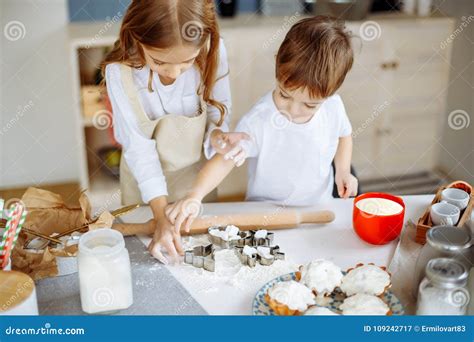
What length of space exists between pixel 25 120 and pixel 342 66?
39.6 inches

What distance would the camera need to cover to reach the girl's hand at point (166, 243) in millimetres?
743

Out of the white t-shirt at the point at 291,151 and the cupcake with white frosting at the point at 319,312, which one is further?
the white t-shirt at the point at 291,151

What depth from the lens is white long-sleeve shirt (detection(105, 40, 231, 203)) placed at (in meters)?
0.81

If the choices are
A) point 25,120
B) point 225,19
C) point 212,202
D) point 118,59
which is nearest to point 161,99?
point 118,59

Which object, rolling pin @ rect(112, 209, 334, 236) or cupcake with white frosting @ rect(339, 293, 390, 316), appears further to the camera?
rolling pin @ rect(112, 209, 334, 236)

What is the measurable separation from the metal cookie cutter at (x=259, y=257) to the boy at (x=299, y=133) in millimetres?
85

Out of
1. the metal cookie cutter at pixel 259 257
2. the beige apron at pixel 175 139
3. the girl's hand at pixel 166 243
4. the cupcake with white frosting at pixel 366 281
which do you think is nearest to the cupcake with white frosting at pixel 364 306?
the cupcake with white frosting at pixel 366 281

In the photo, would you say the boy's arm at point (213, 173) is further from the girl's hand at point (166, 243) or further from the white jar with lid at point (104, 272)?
the white jar with lid at point (104, 272)

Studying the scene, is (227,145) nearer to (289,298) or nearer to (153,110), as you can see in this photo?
(153,110)

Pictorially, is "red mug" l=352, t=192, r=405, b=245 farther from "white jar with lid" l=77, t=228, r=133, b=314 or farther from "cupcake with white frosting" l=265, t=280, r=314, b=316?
"white jar with lid" l=77, t=228, r=133, b=314

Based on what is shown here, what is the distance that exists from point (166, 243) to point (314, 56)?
0.30m

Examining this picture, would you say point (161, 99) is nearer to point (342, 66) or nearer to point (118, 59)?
point (118, 59)

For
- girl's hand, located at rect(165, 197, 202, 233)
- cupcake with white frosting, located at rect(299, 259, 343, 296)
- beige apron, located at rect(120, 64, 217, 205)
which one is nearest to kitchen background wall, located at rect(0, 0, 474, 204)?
beige apron, located at rect(120, 64, 217, 205)

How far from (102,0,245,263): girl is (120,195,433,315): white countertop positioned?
5cm
